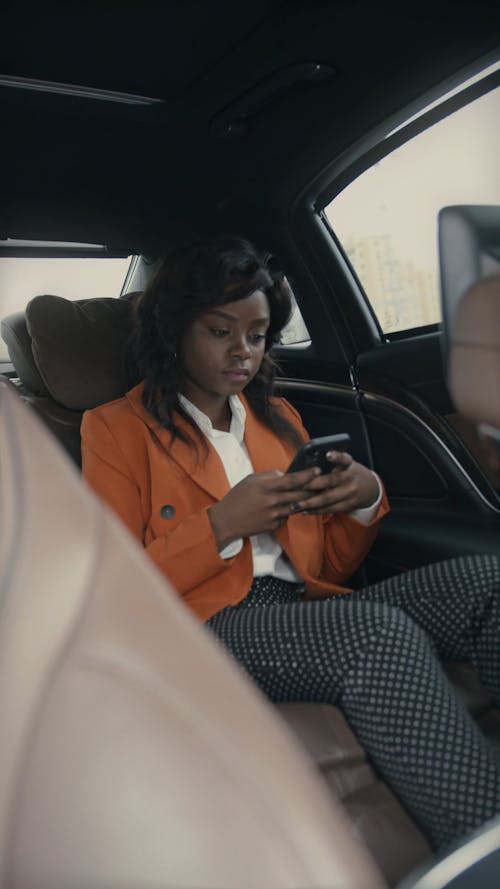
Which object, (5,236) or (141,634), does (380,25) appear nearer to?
(5,236)

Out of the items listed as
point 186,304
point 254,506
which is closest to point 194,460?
point 254,506

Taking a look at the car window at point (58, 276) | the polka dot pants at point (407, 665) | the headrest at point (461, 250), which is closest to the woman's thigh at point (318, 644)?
the polka dot pants at point (407, 665)

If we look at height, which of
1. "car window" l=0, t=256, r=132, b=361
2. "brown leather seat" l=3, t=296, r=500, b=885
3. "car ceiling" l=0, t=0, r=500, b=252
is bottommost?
"brown leather seat" l=3, t=296, r=500, b=885

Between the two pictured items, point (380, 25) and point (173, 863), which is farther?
point (380, 25)

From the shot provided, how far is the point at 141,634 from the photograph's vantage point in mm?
453

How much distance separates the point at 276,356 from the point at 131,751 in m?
1.86

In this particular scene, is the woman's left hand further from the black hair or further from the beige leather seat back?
the beige leather seat back

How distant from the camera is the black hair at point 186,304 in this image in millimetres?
1650

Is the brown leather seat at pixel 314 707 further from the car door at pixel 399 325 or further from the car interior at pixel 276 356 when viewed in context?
the car door at pixel 399 325

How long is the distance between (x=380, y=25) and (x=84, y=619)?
1.47 m

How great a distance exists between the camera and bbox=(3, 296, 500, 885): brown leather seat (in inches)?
38.4

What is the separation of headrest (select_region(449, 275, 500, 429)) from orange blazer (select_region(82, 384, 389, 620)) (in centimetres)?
59

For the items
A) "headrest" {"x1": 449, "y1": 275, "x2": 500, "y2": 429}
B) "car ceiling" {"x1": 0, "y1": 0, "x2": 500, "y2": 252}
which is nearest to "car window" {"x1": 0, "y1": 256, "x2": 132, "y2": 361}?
"car ceiling" {"x1": 0, "y1": 0, "x2": 500, "y2": 252}

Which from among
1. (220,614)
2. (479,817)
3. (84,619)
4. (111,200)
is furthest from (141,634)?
(111,200)
